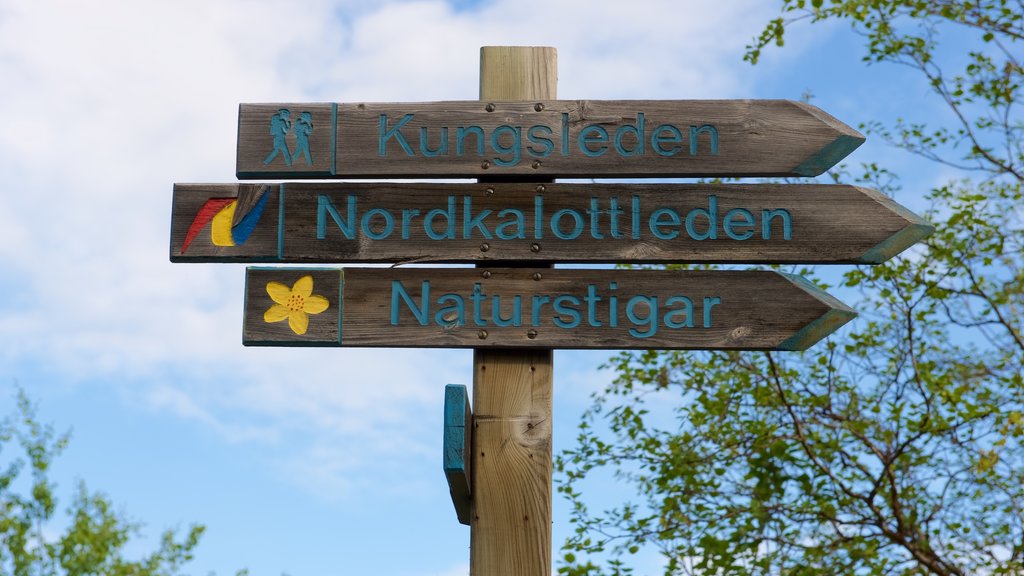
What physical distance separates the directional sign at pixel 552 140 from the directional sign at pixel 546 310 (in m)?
0.39

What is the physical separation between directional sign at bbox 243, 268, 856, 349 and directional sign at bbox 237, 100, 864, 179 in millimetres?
389

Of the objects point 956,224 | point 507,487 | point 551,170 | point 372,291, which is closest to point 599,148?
point 551,170

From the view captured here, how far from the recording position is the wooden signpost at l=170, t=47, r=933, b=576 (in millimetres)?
3859

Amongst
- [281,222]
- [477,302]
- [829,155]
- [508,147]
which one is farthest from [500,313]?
[829,155]

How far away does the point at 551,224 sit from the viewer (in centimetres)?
394

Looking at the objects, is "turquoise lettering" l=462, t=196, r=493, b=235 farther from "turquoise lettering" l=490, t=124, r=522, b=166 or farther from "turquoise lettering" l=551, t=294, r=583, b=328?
"turquoise lettering" l=551, t=294, r=583, b=328

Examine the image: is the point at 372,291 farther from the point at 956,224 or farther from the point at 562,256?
the point at 956,224

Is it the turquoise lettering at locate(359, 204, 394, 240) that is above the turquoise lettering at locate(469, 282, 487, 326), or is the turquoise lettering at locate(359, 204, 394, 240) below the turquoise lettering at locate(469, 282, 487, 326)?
above

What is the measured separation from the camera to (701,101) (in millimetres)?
4113

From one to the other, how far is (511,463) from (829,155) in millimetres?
1554

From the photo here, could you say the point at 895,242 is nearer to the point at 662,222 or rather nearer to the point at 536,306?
the point at 662,222

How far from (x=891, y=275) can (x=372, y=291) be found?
509 centimetres

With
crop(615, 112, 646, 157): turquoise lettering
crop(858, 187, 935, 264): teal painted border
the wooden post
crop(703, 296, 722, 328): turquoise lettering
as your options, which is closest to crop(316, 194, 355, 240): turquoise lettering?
the wooden post

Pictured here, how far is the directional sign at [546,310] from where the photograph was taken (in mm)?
3854
